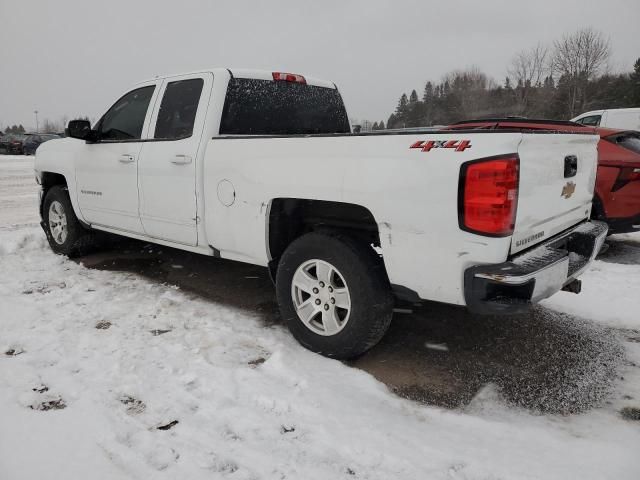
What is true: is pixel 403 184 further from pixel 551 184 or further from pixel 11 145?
pixel 11 145

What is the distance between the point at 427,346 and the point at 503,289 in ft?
3.74

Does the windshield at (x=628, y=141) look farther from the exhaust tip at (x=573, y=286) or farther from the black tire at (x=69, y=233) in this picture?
the black tire at (x=69, y=233)

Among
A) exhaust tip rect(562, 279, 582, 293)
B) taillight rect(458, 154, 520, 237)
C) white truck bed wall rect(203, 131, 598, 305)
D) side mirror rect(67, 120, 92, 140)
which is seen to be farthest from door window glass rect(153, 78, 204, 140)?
exhaust tip rect(562, 279, 582, 293)

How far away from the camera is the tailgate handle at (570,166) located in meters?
2.85

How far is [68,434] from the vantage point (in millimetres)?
2229

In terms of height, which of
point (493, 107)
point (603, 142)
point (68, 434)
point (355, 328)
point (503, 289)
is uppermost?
point (493, 107)

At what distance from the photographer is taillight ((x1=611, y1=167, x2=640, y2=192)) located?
547 centimetres

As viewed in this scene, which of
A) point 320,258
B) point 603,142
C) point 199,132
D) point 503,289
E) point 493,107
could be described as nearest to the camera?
point 503,289

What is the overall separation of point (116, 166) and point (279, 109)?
169 cm

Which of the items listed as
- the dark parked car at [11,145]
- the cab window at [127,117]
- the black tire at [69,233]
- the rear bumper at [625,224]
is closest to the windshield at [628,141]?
the rear bumper at [625,224]

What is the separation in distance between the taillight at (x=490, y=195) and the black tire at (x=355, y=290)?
0.71 meters

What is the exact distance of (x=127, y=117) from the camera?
456 centimetres

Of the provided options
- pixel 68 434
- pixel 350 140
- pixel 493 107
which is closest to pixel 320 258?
pixel 350 140

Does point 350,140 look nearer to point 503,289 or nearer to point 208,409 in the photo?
point 503,289
